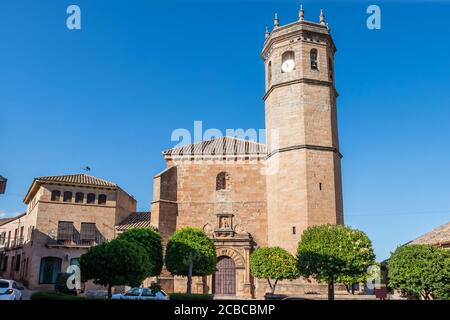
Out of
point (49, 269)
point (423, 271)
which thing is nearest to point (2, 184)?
point (49, 269)

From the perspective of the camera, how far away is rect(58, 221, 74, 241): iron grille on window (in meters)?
31.0

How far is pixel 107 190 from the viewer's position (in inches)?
1289

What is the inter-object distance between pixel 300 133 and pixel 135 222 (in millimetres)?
14231

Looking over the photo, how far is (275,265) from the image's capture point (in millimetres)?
A: 24078

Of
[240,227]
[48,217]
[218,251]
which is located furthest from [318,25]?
[48,217]

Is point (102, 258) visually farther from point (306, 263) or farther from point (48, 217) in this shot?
point (48, 217)

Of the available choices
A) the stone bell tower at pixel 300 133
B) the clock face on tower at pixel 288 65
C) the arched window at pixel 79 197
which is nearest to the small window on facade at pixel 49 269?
the arched window at pixel 79 197

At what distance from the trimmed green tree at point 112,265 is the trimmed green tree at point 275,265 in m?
8.99

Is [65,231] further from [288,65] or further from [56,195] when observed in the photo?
[288,65]

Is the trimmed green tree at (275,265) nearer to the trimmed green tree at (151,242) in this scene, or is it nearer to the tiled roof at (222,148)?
the trimmed green tree at (151,242)

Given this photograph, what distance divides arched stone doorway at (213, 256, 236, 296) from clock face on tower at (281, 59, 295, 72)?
13.3 meters

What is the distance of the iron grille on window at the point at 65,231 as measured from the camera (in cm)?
3095
